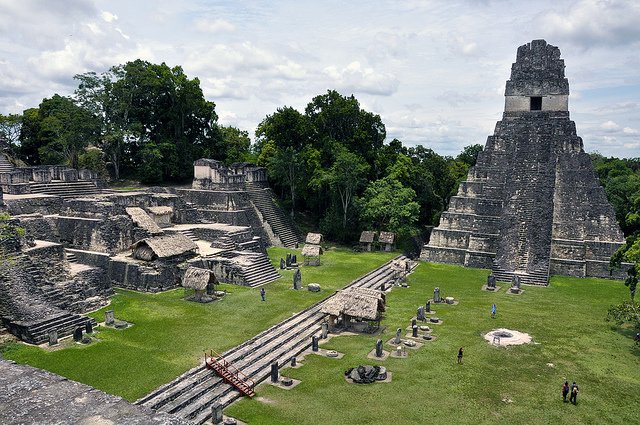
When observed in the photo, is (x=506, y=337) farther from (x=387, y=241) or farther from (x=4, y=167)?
(x=4, y=167)

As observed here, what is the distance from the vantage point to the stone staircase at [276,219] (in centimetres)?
3453

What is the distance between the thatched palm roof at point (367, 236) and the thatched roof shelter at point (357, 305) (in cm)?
1368

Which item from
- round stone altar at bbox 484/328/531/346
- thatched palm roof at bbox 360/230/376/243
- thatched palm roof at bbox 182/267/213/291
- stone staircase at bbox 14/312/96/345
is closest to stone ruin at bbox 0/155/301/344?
stone staircase at bbox 14/312/96/345

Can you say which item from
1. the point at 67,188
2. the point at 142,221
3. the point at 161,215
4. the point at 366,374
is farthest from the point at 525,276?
the point at 67,188

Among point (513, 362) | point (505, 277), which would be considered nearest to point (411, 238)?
point (505, 277)

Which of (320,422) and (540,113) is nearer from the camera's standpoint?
(320,422)

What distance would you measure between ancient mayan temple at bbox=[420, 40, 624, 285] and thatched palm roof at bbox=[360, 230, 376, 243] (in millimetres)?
3805

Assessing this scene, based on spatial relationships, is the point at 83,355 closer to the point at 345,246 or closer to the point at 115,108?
the point at 345,246

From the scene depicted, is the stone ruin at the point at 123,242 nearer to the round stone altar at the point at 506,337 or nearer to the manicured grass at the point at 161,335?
the manicured grass at the point at 161,335

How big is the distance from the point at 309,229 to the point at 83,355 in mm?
23682

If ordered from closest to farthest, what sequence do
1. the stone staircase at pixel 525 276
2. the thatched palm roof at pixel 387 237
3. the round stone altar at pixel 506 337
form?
the round stone altar at pixel 506 337, the stone staircase at pixel 525 276, the thatched palm roof at pixel 387 237

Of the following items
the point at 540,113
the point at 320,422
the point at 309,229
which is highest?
the point at 540,113

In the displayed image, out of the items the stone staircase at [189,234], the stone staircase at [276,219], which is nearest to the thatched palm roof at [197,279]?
the stone staircase at [189,234]

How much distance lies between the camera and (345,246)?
1391 inches
